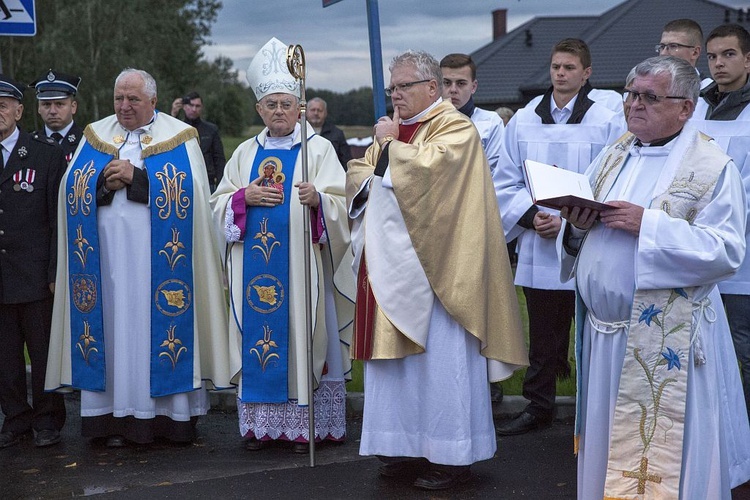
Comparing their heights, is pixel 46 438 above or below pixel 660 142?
below

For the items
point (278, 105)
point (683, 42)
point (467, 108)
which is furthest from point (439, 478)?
point (683, 42)

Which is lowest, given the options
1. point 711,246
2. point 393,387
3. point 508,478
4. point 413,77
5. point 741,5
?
point 508,478

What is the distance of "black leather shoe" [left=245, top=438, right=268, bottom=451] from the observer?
6.71 metres

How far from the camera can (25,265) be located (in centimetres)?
679

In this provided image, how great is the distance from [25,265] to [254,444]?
191 centimetres

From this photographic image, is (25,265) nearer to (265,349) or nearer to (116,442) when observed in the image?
(116,442)

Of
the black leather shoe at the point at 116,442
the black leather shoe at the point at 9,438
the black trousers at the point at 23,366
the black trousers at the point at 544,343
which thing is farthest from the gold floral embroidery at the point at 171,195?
the black trousers at the point at 544,343

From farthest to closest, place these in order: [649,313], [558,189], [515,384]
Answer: [515,384], [649,313], [558,189]

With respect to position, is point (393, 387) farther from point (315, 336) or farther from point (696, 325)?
point (696, 325)

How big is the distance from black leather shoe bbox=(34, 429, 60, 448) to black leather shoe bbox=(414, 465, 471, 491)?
261 cm

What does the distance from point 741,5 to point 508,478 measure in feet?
89.7

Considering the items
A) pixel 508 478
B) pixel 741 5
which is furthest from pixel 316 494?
pixel 741 5

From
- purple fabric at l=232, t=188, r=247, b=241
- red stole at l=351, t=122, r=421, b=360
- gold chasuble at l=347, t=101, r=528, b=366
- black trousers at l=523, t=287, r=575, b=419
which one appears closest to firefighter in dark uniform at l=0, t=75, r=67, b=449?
purple fabric at l=232, t=188, r=247, b=241

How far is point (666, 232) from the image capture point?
168 inches
